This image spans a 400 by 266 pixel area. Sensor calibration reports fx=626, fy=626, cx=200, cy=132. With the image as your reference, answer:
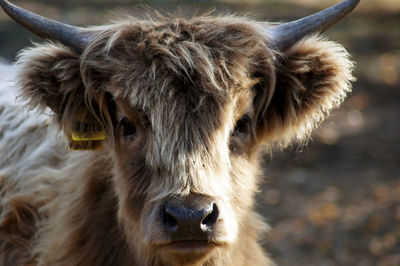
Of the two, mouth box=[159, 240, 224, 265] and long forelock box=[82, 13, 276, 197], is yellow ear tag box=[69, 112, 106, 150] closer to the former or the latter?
long forelock box=[82, 13, 276, 197]

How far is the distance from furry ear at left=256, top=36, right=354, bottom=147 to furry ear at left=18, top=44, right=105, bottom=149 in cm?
105

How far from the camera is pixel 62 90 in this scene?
3543 millimetres

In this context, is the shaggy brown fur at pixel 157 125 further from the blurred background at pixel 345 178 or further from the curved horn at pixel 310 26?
the blurred background at pixel 345 178

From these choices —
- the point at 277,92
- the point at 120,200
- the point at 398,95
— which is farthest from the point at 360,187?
the point at 120,200

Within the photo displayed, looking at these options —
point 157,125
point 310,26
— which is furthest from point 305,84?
point 157,125

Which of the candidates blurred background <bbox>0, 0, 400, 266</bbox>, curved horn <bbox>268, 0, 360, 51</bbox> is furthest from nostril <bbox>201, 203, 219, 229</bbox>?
blurred background <bbox>0, 0, 400, 266</bbox>

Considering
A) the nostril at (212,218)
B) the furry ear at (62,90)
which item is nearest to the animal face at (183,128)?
the nostril at (212,218)

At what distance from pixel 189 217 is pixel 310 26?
1.44m

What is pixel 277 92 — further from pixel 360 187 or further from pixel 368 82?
pixel 368 82

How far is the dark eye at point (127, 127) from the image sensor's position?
11.4ft

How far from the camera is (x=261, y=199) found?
25.6 ft

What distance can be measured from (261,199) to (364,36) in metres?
6.52

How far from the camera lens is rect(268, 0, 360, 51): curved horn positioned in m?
3.62

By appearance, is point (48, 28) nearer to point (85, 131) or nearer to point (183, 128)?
point (85, 131)
